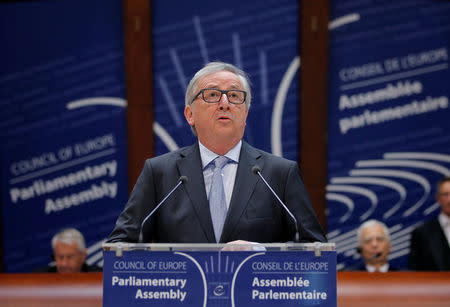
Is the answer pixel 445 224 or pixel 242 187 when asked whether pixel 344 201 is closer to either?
pixel 445 224

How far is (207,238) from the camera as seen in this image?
1.56 meters

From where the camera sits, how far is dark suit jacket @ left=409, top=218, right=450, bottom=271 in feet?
11.3

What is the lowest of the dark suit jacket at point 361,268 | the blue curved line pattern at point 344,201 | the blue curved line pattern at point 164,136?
the dark suit jacket at point 361,268

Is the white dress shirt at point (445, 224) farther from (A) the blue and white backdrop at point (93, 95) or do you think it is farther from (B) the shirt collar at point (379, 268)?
(A) the blue and white backdrop at point (93, 95)

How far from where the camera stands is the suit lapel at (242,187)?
1.56m

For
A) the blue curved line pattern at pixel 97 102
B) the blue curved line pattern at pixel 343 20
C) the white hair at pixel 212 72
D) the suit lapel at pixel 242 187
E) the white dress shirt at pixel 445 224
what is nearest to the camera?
the suit lapel at pixel 242 187

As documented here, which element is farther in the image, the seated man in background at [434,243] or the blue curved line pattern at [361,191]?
the blue curved line pattern at [361,191]

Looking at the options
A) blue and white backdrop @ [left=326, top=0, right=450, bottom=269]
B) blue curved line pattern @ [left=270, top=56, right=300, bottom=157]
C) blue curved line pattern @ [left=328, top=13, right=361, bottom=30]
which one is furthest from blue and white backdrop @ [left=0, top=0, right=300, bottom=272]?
blue and white backdrop @ [left=326, top=0, right=450, bottom=269]

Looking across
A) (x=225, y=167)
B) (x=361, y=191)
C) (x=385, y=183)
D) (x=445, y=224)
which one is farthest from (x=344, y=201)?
(x=225, y=167)

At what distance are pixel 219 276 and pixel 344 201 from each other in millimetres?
3254

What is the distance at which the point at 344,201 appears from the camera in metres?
4.26

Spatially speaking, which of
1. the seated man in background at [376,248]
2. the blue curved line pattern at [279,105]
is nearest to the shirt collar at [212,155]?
the seated man in background at [376,248]

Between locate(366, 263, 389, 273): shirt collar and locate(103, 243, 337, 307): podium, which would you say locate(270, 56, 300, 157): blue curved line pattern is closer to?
locate(366, 263, 389, 273): shirt collar

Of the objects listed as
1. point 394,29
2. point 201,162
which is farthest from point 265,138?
point 201,162
